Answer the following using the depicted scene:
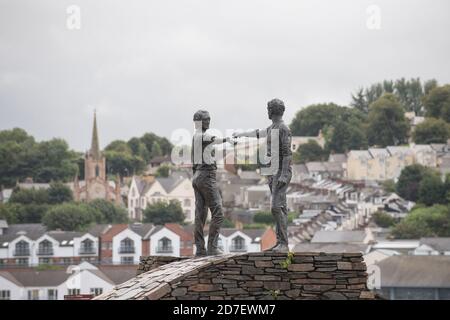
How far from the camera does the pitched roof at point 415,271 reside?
9306 centimetres

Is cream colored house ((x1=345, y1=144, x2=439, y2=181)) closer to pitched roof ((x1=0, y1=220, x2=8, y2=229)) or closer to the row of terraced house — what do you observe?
pitched roof ((x1=0, y1=220, x2=8, y2=229))

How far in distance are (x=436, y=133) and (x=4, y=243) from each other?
84.8 metres

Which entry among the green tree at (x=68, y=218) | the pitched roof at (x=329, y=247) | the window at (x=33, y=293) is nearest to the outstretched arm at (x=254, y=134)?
the window at (x=33, y=293)

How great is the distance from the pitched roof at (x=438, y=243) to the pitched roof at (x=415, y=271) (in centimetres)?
1017

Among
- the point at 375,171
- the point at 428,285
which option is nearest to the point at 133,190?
the point at 375,171

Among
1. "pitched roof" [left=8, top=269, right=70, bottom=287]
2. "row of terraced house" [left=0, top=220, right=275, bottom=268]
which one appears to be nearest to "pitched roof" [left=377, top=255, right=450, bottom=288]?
"row of terraced house" [left=0, top=220, right=275, bottom=268]

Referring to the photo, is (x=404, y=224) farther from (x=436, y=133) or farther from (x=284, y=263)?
(x=284, y=263)

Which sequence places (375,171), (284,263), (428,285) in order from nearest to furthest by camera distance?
(284,263) → (428,285) → (375,171)

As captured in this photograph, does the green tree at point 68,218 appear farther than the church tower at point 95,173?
No

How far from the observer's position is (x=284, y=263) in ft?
79.0

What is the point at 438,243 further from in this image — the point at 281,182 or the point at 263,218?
the point at 281,182

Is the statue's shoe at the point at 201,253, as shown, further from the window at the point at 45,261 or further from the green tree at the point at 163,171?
the green tree at the point at 163,171

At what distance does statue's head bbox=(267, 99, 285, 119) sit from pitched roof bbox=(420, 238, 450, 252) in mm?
84056
